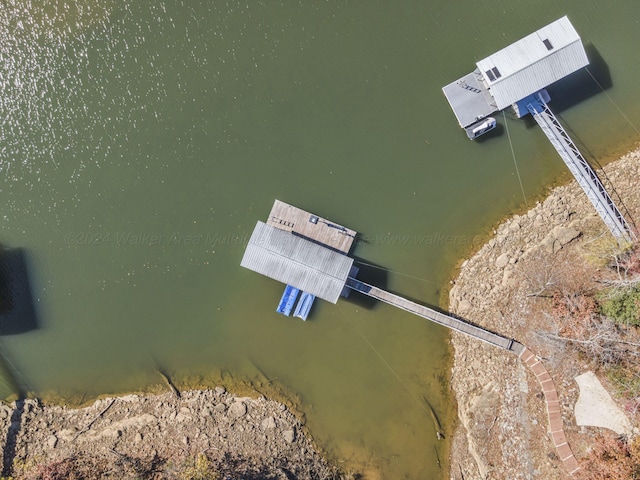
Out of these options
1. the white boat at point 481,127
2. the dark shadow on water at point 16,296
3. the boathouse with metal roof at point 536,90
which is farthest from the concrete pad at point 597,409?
the dark shadow on water at point 16,296

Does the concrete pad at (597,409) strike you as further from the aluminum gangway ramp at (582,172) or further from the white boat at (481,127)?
the white boat at (481,127)

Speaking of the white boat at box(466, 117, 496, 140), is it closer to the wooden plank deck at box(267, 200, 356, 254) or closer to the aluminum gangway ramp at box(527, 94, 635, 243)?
the aluminum gangway ramp at box(527, 94, 635, 243)

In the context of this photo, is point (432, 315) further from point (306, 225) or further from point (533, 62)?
point (533, 62)

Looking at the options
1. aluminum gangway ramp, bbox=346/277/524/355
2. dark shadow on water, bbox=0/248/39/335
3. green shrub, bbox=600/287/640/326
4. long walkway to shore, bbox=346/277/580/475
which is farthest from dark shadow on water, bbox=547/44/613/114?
dark shadow on water, bbox=0/248/39/335

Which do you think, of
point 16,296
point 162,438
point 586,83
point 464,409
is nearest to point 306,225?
point 464,409

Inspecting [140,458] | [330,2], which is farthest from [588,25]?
[140,458]

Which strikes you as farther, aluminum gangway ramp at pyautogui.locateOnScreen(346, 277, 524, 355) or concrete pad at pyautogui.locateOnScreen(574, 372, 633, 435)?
aluminum gangway ramp at pyautogui.locateOnScreen(346, 277, 524, 355)
